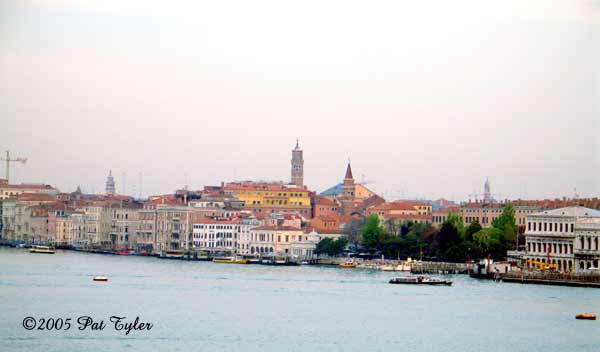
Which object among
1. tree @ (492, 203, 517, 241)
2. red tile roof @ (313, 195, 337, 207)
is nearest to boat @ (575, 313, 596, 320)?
tree @ (492, 203, 517, 241)

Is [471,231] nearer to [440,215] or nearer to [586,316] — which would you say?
[440,215]

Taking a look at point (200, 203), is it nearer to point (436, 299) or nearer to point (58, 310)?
point (436, 299)

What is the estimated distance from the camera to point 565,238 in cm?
3612

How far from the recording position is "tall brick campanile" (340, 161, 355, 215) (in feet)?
208

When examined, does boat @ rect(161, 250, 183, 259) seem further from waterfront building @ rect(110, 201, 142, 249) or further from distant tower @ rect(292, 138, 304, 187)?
distant tower @ rect(292, 138, 304, 187)

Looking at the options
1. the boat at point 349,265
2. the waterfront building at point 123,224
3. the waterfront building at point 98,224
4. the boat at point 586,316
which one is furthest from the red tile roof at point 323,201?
the boat at point 586,316

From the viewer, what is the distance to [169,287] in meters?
31.1

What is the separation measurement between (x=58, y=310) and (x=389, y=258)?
2176 cm

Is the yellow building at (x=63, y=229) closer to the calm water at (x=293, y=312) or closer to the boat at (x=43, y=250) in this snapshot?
the boat at (x=43, y=250)

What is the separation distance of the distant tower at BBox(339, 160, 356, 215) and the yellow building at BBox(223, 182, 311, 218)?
176cm

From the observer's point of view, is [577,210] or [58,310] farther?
[577,210]

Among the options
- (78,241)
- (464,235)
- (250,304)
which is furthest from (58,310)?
(78,241)

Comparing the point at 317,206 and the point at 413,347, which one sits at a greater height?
the point at 317,206

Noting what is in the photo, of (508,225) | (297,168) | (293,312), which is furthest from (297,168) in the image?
(293,312)
